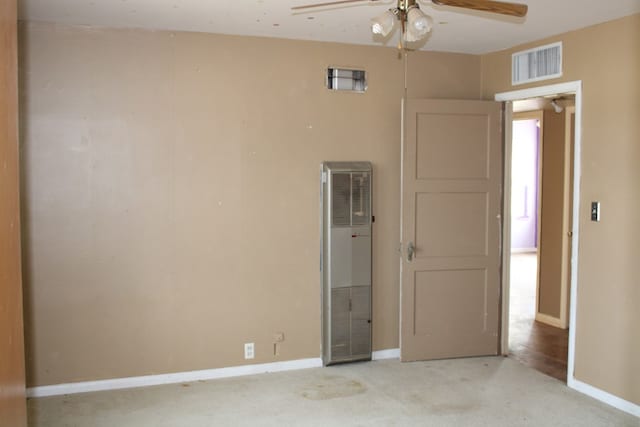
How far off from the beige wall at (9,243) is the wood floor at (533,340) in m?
3.74

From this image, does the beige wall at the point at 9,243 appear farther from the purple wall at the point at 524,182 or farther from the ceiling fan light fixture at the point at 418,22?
the purple wall at the point at 524,182

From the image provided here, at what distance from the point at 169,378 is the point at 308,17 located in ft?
8.92

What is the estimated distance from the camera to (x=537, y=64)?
4.09m

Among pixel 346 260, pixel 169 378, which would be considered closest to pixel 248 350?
pixel 169 378

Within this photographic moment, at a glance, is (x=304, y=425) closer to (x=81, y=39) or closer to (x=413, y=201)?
(x=413, y=201)

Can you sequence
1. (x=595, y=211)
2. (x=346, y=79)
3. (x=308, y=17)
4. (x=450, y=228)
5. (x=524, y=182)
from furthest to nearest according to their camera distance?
1. (x=524, y=182)
2. (x=450, y=228)
3. (x=346, y=79)
4. (x=595, y=211)
5. (x=308, y=17)

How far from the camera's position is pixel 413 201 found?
14.3 feet

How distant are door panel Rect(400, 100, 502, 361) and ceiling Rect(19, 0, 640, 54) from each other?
678mm

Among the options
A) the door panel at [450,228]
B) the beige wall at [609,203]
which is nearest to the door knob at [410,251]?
the door panel at [450,228]

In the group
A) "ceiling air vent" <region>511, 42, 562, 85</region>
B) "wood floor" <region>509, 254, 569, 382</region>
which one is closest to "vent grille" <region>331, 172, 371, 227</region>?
"ceiling air vent" <region>511, 42, 562, 85</region>

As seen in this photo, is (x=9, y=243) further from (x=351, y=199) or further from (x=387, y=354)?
(x=387, y=354)

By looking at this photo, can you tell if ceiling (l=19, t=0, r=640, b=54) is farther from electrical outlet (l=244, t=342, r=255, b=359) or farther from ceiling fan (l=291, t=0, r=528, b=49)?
electrical outlet (l=244, t=342, r=255, b=359)

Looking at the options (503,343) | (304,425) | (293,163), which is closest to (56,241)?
(293,163)

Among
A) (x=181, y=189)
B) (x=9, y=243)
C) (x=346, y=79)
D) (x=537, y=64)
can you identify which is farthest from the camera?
(x=346, y=79)
